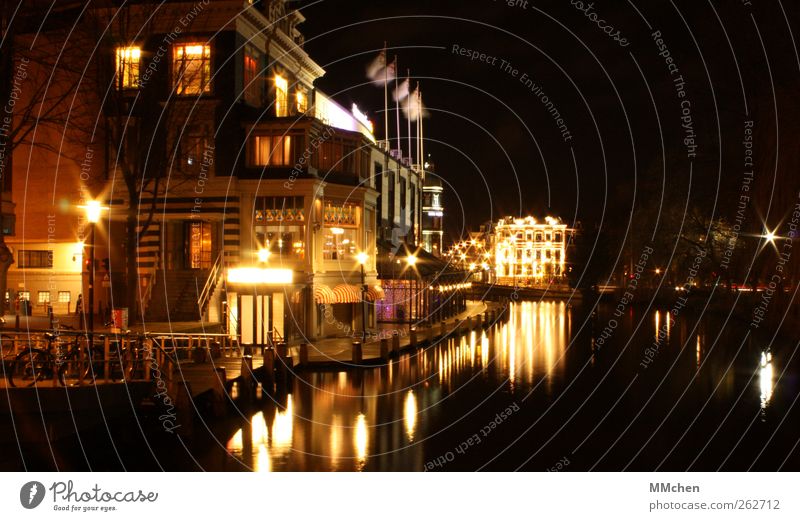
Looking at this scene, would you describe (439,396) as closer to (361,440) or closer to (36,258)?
(361,440)

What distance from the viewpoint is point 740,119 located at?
43000mm

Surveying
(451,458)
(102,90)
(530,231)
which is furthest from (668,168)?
(530,231)

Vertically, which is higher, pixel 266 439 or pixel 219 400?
pixel 219 400

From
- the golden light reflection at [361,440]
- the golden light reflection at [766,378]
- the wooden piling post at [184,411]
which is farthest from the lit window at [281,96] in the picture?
the golden light reflection at [766,378]

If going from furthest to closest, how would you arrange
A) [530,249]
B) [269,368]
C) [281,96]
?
1. [530,249]
2. [281,96]
3. [269,368]

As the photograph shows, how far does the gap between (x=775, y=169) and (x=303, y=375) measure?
20.9 meters

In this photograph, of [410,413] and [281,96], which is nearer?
[410,413]

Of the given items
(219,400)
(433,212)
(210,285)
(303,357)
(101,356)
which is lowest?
(219,400)

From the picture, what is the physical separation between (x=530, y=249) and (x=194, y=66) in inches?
5833

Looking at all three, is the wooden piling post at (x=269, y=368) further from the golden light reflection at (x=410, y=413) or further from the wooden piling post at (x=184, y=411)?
the wooden piling post at (x=184, y=411)

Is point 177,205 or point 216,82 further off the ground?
point 216,82

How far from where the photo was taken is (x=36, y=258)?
50094 mm

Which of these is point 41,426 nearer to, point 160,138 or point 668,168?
point 160,138

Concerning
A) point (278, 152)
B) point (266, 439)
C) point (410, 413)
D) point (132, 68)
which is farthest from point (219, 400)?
point (132, 68)
